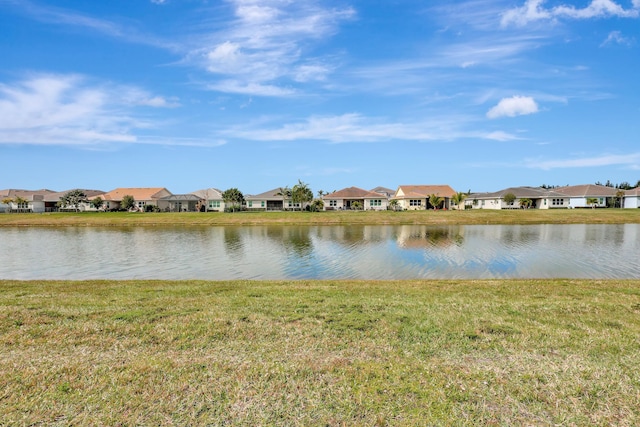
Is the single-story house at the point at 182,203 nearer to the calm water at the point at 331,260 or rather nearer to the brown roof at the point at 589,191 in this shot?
the calm water at the point at 331,260

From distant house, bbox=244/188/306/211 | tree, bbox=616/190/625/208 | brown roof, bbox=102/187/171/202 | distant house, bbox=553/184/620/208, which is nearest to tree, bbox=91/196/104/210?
brown roof, bbox=102/187/171/202

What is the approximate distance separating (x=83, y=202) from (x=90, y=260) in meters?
83.8

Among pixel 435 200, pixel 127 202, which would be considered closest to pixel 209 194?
pixel 127 202

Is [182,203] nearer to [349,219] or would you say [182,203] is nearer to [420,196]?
[349,219]

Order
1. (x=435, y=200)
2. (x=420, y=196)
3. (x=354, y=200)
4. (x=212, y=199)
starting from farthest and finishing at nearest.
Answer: (x=212, y=199)
(x=354, y=200)
(x=420, y=196)
(x=435, y=200)

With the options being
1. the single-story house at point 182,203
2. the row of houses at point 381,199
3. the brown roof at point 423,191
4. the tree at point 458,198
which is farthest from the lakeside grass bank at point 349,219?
the single-story house at point 182,203

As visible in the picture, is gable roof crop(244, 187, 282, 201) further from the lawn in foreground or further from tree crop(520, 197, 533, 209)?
the lawn in foreground

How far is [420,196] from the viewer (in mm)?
79000

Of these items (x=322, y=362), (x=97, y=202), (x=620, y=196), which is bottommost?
(x=322, y=362)

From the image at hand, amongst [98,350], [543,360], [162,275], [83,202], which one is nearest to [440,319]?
[543,360]

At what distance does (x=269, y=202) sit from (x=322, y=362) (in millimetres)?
84465

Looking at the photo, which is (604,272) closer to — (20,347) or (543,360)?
(543,360)

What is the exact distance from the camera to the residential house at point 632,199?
76938 mm

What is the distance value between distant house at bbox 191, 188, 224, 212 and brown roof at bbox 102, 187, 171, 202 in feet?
29.1
